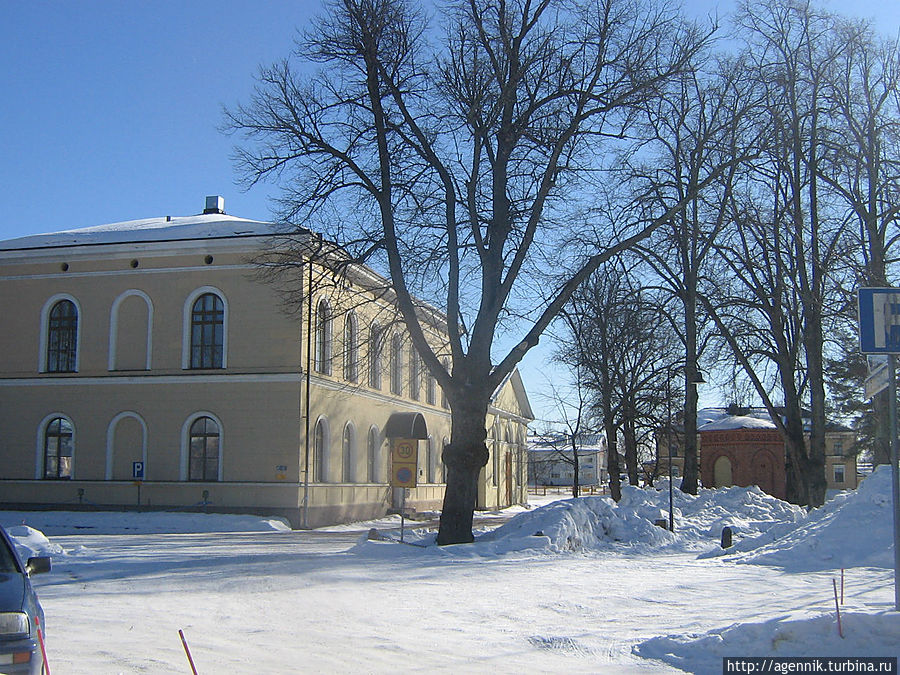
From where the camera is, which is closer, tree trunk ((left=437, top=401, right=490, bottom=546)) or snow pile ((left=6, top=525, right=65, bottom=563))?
snow pile ((left=6, top=525, right=65, bottom=563))

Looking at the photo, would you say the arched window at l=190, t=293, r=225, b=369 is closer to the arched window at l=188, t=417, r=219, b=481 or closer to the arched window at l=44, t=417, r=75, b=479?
the arched window at l=188, t=417, r=219, b=481

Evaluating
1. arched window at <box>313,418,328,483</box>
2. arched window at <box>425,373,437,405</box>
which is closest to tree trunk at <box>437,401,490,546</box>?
arched window at <box>313,418,328,483</box>

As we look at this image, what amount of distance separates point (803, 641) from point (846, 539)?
31.2ft

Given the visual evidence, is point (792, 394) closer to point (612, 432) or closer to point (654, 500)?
point (654, 500)

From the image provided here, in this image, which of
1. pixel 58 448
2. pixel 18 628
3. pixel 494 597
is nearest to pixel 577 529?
pixel 494 597

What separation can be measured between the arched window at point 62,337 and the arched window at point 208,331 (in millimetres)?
4815

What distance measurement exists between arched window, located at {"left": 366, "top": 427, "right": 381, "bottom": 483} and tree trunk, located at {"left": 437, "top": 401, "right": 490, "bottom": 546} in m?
19.0

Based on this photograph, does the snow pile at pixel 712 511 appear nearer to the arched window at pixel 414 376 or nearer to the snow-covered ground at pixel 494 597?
the snow-covered ground at pixel 494 597

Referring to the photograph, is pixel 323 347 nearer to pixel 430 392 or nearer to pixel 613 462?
pixel 613 462

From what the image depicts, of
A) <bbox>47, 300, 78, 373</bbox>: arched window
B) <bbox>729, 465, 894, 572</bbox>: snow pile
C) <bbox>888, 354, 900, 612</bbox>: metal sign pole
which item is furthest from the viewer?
<bbox>47, 300, 78, 373</bbox>: arched window

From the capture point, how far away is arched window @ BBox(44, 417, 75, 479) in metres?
33.8

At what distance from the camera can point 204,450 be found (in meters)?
32.9

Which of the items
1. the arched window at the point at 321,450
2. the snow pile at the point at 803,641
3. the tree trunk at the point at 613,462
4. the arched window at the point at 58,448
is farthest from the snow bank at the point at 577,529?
the arched window at the point at 58,448

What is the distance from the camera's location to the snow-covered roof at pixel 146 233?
1324 inches
